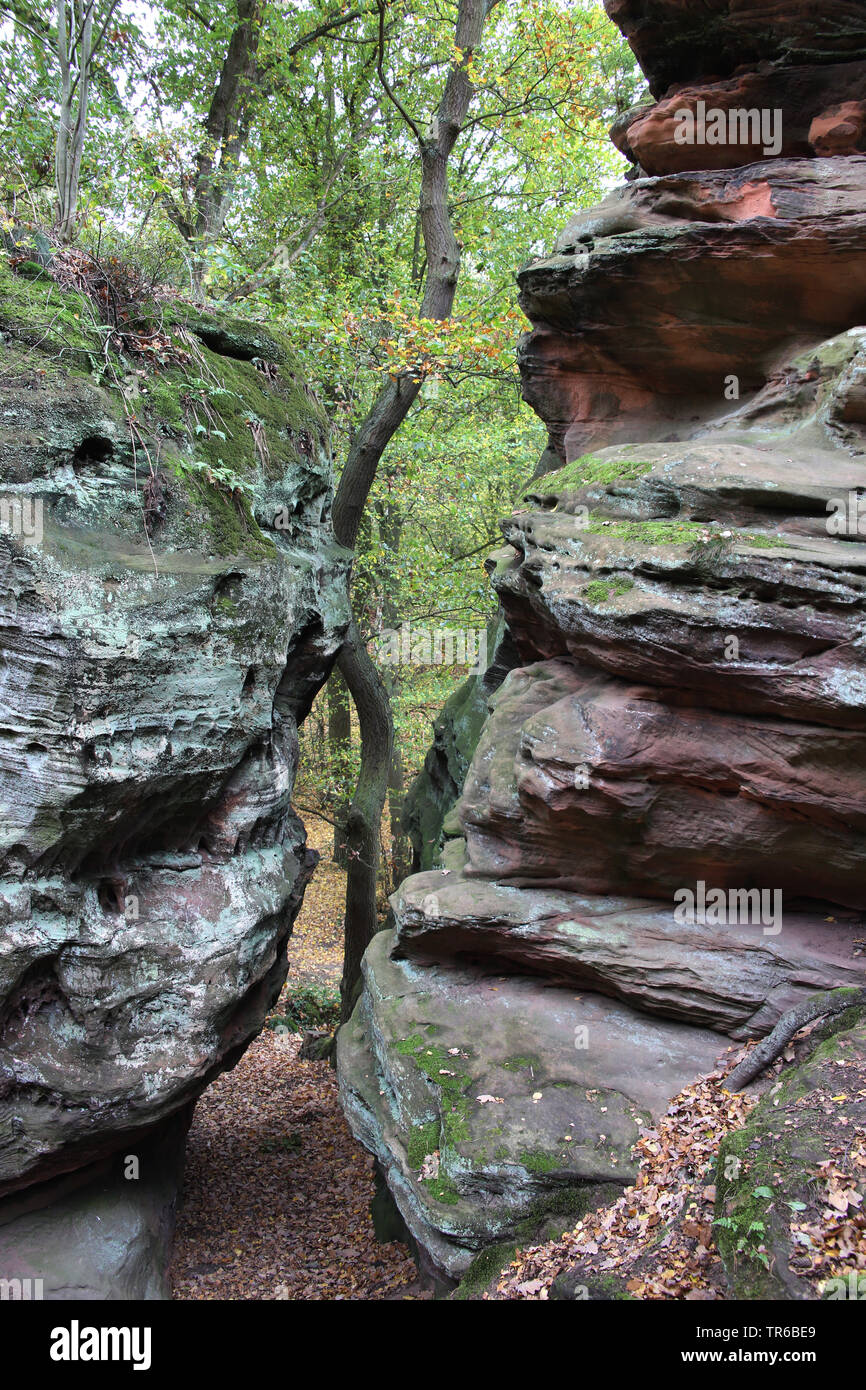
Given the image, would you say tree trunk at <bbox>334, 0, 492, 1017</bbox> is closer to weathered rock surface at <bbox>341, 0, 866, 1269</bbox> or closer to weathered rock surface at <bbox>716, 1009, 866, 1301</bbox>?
weathered rock surface at <bbox>341, 0, 866, 1269</bbox>

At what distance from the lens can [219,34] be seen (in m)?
12.0

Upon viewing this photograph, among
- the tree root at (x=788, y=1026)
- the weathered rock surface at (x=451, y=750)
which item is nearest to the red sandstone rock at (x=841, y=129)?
the weathered rock surface at (x=451, y=750)

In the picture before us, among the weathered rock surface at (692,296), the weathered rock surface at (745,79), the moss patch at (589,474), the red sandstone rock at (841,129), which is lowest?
the moss patch at (589,474)

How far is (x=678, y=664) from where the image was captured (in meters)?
6.70

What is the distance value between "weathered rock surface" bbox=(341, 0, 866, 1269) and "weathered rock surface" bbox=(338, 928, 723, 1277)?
1.3 inches

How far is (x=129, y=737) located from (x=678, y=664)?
15.2 feet

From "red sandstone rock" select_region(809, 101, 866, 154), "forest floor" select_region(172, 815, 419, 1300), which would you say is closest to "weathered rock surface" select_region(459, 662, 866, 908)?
"forest floor" select_region(172, 815, 419, 1300)

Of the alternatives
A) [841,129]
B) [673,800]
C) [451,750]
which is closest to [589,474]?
[673,800]

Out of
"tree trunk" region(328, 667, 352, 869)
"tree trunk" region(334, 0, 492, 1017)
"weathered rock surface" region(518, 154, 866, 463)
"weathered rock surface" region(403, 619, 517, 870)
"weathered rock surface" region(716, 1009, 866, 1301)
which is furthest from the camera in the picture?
"tree trunk" region(328, 667, 352, 869)

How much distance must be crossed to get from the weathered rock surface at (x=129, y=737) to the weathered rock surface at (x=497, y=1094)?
1.68 m

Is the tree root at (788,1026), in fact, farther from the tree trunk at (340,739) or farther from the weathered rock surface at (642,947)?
the tree trunk at (340,739)

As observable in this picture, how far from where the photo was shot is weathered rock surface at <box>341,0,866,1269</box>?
638cm

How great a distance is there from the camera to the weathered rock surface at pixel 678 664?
6.38 metres

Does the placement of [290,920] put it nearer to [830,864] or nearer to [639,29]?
[830,864]
